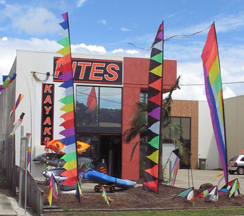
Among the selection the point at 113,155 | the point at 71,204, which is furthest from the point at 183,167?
the point at 71,204

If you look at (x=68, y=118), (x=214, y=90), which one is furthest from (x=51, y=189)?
(x=214, y=90)

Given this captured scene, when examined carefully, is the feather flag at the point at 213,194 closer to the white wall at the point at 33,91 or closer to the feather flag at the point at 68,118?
the feather flag at the point at 68,118

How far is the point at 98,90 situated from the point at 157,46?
21.8 ft

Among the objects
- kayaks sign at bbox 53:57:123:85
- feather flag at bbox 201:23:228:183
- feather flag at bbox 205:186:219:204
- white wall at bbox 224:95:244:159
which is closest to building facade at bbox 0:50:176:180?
kayaks sign at bbox 53:57:123:85

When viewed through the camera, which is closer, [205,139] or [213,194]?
[213,194]

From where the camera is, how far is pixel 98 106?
19344 mm

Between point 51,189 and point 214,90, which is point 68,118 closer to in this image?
point 51,189

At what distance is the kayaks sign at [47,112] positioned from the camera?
1803cm

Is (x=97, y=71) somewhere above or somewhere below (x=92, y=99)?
above

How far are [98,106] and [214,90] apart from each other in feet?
28.4

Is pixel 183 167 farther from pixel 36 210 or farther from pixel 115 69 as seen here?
pixel 36 210

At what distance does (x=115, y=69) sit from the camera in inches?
764

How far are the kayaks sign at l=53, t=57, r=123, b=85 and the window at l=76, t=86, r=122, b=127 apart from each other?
0.45 metres

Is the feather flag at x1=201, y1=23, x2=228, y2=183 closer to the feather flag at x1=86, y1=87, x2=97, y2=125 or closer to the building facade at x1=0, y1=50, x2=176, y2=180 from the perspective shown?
the building facade at x1=0, y1=50, x2=176, y2=180
